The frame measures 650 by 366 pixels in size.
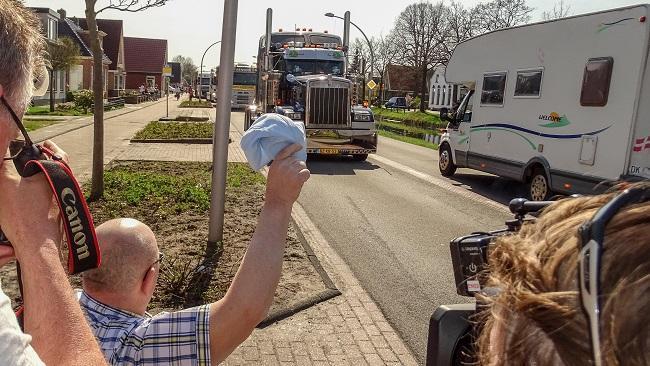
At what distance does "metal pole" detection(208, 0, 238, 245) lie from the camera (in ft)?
21.4

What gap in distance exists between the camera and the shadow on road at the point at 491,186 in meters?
12.7

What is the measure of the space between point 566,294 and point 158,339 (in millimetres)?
1467

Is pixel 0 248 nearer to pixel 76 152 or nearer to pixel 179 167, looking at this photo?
pixel 179 167

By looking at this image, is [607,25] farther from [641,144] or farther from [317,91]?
[317,91]

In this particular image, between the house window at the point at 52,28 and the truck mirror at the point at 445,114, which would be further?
the house window at the point at 52,28

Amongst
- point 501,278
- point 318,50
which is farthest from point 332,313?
point 318,50

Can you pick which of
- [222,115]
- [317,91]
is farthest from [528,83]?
[222,115]

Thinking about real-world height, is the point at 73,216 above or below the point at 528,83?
below

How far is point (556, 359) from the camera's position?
0.87 metres

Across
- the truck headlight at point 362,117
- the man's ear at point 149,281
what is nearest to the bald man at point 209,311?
the man's ear at point 149,281

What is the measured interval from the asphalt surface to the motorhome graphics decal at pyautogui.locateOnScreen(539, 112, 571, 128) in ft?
5.74

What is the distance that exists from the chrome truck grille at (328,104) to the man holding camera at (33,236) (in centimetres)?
1599

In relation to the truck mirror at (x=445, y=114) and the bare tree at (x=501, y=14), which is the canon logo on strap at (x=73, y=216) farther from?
the bare tree at (x=501, y=14)

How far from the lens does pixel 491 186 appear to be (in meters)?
14.1
